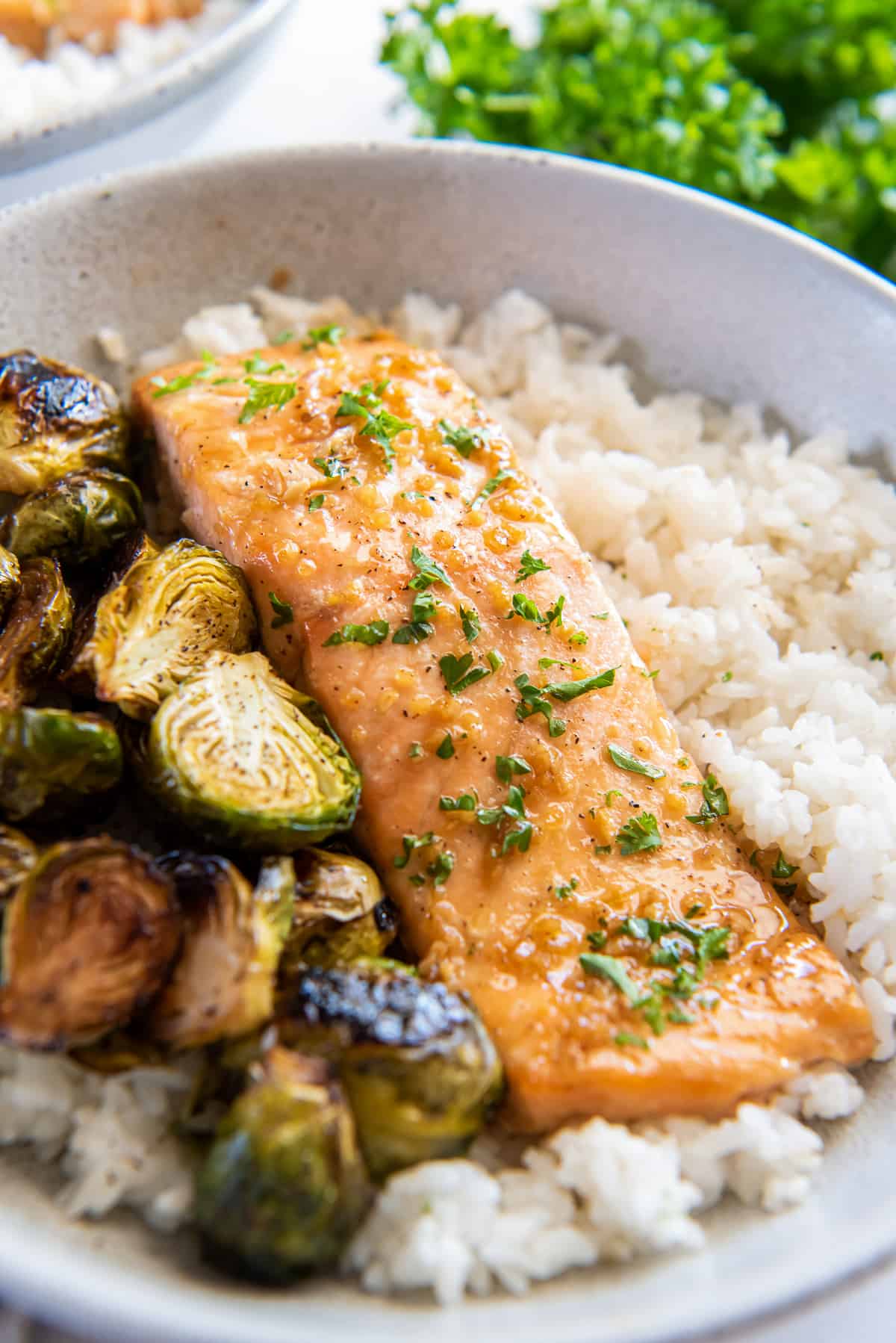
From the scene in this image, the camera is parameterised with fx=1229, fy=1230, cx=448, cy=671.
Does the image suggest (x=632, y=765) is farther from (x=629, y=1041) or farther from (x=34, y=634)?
(x=34, y=634)

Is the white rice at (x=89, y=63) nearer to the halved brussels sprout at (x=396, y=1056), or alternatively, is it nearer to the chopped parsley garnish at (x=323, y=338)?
the chopped parsley garnish at (x=323, y=338)

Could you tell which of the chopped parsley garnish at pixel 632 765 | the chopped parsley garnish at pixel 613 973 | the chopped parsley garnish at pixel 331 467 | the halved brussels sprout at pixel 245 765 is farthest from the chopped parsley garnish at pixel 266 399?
the chopped parsley garnish at pixel 613 973

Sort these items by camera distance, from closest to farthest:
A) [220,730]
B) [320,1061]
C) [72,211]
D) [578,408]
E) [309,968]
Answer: [320,1061]
[309,968]
[220,730]
[72,211]
[578,408]

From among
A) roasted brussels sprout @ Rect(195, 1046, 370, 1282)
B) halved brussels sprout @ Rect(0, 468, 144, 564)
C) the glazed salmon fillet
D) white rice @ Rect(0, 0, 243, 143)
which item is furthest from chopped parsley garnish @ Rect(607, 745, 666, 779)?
white rice @ Rect(0, 0, 243, 143)

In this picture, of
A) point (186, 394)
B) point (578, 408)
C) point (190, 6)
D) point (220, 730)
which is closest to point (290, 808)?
point (220, 730)

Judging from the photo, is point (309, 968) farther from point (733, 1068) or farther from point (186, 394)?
point (186, 394)
